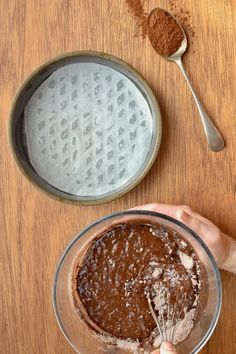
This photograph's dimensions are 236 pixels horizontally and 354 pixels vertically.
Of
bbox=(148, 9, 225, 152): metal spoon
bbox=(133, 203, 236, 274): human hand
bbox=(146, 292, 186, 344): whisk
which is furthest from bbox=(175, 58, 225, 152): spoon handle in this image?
bbox=(146, 292, 186, 344): whisk

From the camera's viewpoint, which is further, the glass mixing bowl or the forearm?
the forearm

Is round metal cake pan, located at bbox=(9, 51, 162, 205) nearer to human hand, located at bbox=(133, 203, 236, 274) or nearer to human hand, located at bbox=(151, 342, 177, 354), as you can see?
human hand, located at bbox=(133, 203, 236, 274)

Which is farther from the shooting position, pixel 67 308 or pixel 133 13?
pixel 133 13

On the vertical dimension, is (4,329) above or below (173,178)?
below


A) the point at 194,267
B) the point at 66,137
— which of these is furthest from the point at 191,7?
the point at 194,267

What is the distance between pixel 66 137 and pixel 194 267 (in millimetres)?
291

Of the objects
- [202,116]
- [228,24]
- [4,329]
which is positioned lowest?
[4,329]

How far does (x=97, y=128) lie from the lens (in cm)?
108

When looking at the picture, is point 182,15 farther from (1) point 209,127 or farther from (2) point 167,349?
(2) point 167,349

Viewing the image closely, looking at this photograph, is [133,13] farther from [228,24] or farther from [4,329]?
[4,329]

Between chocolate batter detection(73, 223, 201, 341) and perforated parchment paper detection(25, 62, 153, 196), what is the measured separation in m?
0.14

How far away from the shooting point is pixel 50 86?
1.08 metres

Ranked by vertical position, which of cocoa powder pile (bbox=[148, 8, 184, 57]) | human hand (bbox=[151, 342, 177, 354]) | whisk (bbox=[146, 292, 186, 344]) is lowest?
human hand (bbox=[151, 342, 177, 354])

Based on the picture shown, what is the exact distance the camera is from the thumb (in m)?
0.90
